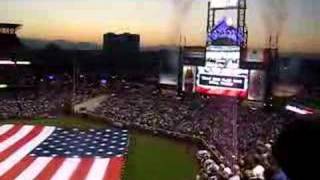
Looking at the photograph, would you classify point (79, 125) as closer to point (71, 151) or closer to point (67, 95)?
point (67, 95)

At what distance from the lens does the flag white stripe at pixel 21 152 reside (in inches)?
300

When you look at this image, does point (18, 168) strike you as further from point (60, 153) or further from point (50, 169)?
point (60, 153)

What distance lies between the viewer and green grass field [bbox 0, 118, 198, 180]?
8766 mm

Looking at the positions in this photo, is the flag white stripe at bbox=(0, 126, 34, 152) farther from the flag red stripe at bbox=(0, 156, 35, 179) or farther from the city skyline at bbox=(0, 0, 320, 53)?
the city skyline at bbox=(0, 0, 320, 53)

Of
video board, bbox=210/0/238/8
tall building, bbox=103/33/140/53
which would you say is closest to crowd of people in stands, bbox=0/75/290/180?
tall building, bbox=103/33/140/53

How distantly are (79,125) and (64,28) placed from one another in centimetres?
345

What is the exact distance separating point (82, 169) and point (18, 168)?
881 millimetres

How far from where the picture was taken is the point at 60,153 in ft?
27.4

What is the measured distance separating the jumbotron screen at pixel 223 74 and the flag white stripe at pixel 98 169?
8.20 ft

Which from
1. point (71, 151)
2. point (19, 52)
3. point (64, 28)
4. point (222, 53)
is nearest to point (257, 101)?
point (222, 53)

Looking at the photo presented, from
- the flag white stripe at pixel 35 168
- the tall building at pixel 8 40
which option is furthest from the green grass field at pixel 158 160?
the tall building at pixel 8 40

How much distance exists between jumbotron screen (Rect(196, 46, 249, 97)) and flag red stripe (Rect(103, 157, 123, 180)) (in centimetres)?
231

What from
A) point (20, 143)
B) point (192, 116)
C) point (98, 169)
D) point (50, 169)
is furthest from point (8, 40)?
point (98, 169)

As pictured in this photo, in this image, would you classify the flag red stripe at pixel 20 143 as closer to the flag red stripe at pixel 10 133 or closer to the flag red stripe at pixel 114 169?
the flag red stripe at pixel 10 133
